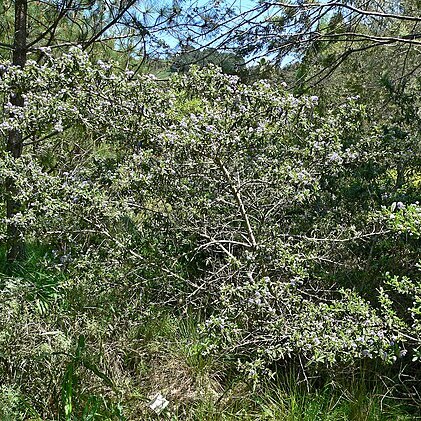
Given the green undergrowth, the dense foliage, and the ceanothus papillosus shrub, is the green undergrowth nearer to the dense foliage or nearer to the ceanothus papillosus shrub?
the dense foliage

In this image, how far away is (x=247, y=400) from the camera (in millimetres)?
2756

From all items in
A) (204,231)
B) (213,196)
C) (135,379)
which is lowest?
(135,379)

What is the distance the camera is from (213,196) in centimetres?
306

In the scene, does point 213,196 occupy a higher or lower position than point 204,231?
higher

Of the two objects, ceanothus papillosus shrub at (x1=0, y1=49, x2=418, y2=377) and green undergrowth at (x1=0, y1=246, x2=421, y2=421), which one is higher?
ceanothus papillosus shrub at (x1=0, y1=49, x2=418, y2=377)

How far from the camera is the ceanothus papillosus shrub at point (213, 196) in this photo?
255 cm

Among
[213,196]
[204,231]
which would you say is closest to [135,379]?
[204,231]

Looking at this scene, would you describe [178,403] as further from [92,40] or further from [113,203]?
[92,40]

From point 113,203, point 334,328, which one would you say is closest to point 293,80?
point 113,203

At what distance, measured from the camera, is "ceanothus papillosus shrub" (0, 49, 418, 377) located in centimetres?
255

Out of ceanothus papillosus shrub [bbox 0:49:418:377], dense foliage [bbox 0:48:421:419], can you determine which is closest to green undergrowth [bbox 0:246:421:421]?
dense foliage [bbox 0:48:421:419]

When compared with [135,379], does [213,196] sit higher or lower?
higher

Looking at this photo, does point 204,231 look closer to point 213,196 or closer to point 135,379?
point 213,196

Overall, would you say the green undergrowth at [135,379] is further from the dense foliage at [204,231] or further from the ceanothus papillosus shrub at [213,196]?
the ceanothus papillosus shrub at [213,196]
